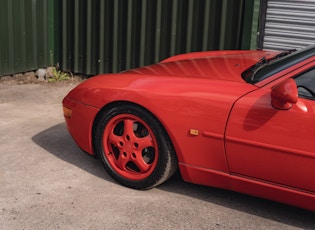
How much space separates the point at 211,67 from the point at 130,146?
897 millimetres

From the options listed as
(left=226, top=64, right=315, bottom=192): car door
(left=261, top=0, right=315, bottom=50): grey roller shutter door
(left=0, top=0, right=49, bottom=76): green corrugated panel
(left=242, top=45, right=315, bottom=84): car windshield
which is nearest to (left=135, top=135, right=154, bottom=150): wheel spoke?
(left=226, top=64, right=315, bottom=192): car door

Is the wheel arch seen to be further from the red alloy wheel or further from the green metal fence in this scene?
the green metal fence

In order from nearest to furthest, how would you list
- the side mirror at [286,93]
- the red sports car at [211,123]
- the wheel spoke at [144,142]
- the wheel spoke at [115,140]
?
the side mirror at [286,93], the red sports car at [211,123], the wheel spoke at [144,142], the wheel spoke at [115,140]

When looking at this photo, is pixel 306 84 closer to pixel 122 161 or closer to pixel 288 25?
pixel 122 161

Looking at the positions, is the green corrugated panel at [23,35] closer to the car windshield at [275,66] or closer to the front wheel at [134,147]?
the front wheel at [134,147]

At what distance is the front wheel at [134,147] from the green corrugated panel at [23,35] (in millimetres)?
3988

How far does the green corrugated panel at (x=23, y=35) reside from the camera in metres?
7.39

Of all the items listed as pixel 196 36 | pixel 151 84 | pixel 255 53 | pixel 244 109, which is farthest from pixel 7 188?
pixel 196 36

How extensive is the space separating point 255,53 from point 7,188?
2.46m

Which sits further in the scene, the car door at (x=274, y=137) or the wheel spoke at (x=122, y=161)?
the wheel spoke at (x=122, y=161)

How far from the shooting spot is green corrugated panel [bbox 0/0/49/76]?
739 cm

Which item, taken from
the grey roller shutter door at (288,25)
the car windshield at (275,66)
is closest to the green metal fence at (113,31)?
the grey roller shutter door at (288,25)

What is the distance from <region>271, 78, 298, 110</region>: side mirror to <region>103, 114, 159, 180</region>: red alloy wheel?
3.36 ft

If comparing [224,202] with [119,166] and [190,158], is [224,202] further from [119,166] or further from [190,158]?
[119,166]
